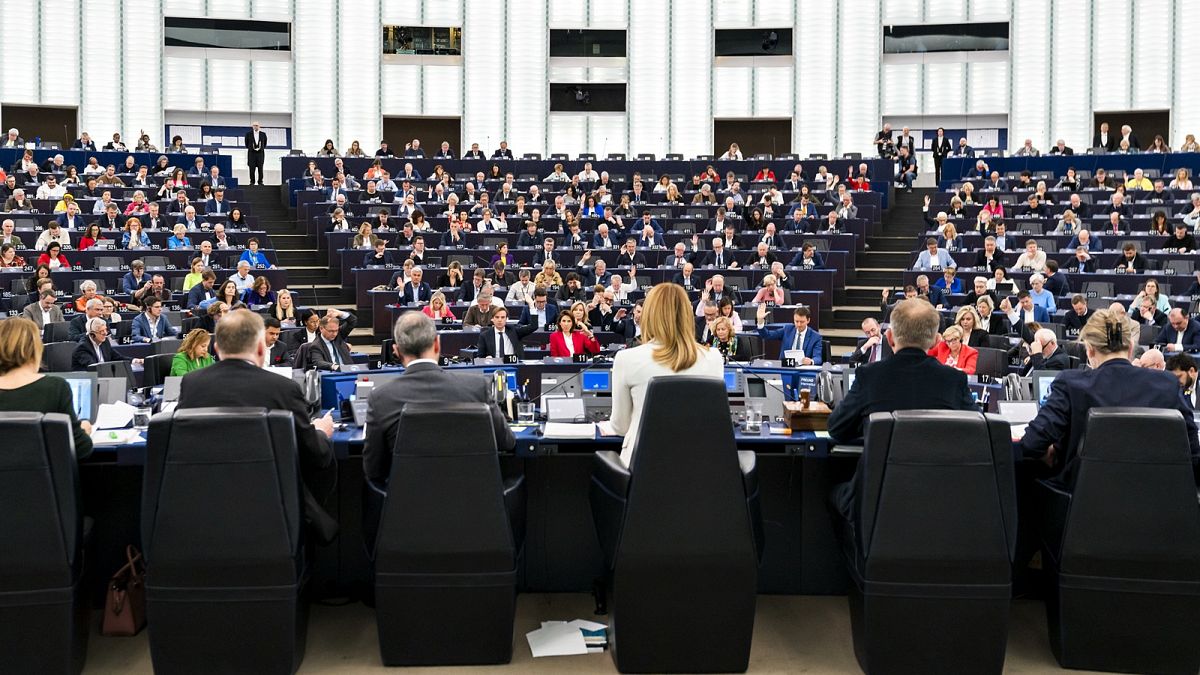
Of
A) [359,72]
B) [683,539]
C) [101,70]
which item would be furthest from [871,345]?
[101,70]

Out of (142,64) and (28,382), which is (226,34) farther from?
(28,382)

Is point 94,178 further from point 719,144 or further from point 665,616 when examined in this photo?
point 665,616

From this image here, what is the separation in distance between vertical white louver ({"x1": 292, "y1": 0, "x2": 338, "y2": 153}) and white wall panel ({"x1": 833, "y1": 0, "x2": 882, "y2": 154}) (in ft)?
41.1

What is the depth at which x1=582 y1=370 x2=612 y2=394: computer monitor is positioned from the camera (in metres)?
6.01

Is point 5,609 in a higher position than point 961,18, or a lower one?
lower

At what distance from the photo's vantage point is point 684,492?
432 centimetres

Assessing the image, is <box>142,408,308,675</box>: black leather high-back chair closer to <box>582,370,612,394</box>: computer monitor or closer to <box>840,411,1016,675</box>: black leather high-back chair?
<box>582,370,612,394</box>: computer monitor

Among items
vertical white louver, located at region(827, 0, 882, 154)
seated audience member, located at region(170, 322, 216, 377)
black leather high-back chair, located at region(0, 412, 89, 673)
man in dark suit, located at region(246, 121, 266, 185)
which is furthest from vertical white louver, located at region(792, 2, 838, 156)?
black leather high-back chair, located at region(0, 412, 89, 673)

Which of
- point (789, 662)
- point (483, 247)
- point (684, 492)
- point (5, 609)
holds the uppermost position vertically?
point (483, 247)

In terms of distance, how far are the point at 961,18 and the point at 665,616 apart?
25709 mm

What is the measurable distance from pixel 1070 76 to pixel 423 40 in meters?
15.8

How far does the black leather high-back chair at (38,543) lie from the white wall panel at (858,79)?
25.0 metres

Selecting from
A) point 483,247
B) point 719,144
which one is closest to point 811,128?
point 719,144

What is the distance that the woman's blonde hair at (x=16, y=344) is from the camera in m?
4.51
